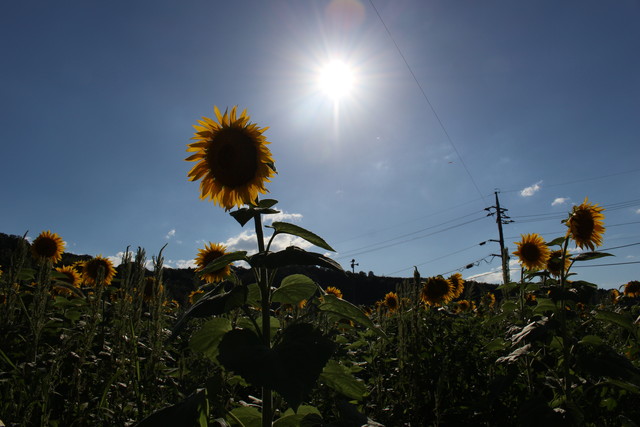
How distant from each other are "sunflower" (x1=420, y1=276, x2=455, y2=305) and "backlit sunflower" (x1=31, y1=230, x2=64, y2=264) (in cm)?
815

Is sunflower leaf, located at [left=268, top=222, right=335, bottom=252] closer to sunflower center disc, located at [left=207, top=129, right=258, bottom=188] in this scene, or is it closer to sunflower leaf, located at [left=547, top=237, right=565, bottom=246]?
sunflower center disc, located at [left=207, top=129, right=258, bottom=188]

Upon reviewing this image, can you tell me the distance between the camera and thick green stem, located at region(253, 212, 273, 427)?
5.09 feet

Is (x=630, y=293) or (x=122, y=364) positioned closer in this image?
(x=122, y=364)

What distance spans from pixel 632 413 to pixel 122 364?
4.61 m

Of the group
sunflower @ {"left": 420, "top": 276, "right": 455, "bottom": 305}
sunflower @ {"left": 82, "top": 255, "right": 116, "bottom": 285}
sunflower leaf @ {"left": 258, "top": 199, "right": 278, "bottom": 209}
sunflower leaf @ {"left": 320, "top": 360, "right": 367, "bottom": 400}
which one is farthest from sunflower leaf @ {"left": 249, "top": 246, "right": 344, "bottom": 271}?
sunflower @ {"left": 420, "top": 276, "right": 455, "bottom": 305}

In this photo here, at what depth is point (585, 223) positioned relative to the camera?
4043mm

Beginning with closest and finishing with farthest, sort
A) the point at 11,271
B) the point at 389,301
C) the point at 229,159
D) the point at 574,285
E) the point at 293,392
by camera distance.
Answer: the point at 293,392
the point at 229,159
the point at 11,271
the point at 574,285
the point at 389,301

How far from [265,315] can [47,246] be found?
27.0 feet

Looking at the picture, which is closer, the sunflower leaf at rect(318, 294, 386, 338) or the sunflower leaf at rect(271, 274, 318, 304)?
the sunflower leaf at rect(318, 294, 386, 338)

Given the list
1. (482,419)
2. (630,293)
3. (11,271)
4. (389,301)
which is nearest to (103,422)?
(11,271)

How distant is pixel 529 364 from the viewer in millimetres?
3379

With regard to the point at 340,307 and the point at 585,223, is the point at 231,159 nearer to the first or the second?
the point at 340,307

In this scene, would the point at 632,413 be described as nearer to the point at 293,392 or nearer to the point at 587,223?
the point at 587,223

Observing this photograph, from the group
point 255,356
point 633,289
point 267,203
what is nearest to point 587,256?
point 267,203
